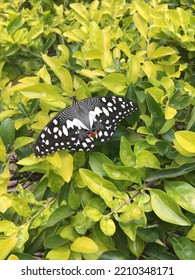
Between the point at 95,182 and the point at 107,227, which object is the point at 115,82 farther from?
the point at 107,227

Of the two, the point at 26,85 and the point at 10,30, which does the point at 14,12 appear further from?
the point at 26,85

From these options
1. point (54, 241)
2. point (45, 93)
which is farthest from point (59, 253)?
point (45, 93)

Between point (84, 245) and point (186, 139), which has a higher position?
point (186, 139)

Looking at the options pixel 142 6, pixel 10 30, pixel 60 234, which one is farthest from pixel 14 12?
pixel 60 234

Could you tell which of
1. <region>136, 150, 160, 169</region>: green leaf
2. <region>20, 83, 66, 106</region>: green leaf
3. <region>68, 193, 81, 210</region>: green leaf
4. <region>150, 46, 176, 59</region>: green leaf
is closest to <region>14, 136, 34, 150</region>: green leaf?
<region>20, 83, 66, 106</region>: green leaf

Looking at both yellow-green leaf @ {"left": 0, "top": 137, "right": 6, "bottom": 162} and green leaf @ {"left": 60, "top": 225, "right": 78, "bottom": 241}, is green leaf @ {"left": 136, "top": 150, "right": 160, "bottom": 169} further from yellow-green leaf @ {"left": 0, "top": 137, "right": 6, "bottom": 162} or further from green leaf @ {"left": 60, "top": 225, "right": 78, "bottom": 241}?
yellow-green leaf @ {"left": 0, "top": 137, "right": 6, "bottom": 162}

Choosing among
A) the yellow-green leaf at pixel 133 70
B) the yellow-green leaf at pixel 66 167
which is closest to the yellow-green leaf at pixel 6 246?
the yellow-green leaf at pixel 66 167

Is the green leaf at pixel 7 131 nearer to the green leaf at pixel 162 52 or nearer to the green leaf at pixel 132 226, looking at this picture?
the green leaf at pixel 132 226
